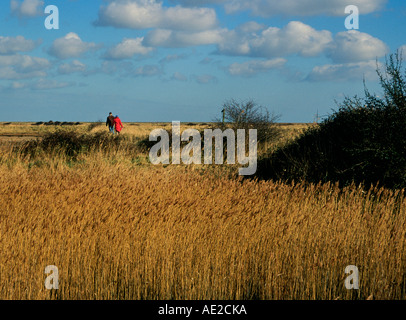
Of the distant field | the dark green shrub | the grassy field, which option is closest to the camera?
the grassy field

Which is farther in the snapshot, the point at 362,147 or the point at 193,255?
the point at 362,147

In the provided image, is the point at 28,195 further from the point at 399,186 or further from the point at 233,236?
the point at 399,186

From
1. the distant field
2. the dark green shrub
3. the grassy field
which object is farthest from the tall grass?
the distant field

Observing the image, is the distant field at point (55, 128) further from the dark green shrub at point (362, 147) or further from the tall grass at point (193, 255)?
the tall grass at point (193, 255)

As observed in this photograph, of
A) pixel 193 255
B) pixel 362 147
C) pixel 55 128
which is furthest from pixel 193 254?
pixel 55 128

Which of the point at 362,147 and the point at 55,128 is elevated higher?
the point at 55,128

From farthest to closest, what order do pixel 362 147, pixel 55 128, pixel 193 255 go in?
pixel 55 128 → pixel 362 147 → pixel 193 255

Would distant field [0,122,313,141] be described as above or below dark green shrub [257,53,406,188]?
above

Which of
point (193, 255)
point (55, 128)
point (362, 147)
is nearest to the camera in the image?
point (193, 255)

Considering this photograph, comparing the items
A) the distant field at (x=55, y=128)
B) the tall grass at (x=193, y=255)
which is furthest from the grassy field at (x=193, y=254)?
the distant field at (x=55, y=128)

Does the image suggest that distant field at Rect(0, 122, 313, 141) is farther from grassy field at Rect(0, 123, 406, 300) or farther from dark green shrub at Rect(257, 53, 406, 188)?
grassy field at Rect(0, 123, 406, 300)

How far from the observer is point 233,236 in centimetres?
557

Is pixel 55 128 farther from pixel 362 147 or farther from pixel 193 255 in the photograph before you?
pixel 193 255
